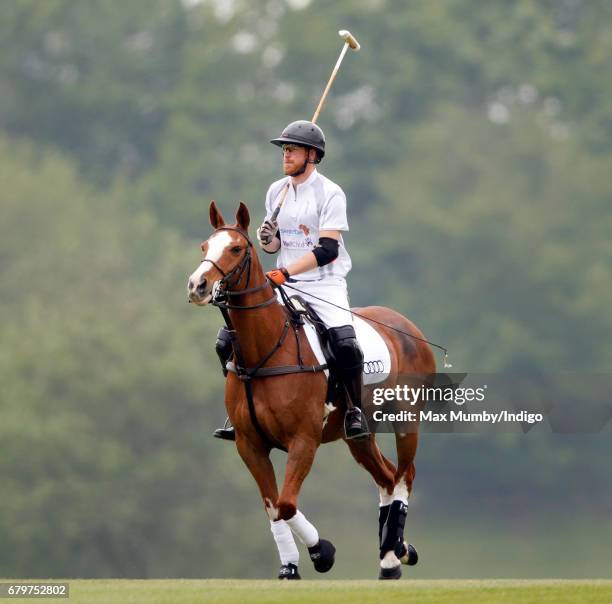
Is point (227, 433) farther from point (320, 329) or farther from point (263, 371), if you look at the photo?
point (320, 329)

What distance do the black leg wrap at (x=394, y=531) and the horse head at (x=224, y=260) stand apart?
9.86 feet

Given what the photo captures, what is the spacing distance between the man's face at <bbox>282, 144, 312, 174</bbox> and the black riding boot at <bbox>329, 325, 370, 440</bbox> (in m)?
1.40

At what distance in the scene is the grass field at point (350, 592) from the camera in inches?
524

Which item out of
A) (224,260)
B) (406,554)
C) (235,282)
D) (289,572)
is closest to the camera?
(224,260)

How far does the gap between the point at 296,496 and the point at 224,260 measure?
196 centimetres

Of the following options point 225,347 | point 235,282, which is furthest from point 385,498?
point 235,282

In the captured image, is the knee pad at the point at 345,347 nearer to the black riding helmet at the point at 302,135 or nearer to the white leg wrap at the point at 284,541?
the white leg wrap at the point at 284,541

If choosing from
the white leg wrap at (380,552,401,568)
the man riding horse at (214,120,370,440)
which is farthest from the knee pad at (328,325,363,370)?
the white leg wrap at (380,552,401,568)

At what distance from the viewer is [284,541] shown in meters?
14.5

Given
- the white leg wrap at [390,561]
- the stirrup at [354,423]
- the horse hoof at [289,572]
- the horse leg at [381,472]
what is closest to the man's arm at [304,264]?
the stirrup at [354,423]

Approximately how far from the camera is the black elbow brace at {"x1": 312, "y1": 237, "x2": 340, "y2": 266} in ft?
47.8

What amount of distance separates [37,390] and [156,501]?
15.1ft

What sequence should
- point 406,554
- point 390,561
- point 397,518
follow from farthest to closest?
point 406,554, point 397,518, point 390,561

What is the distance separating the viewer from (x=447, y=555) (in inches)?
1781
